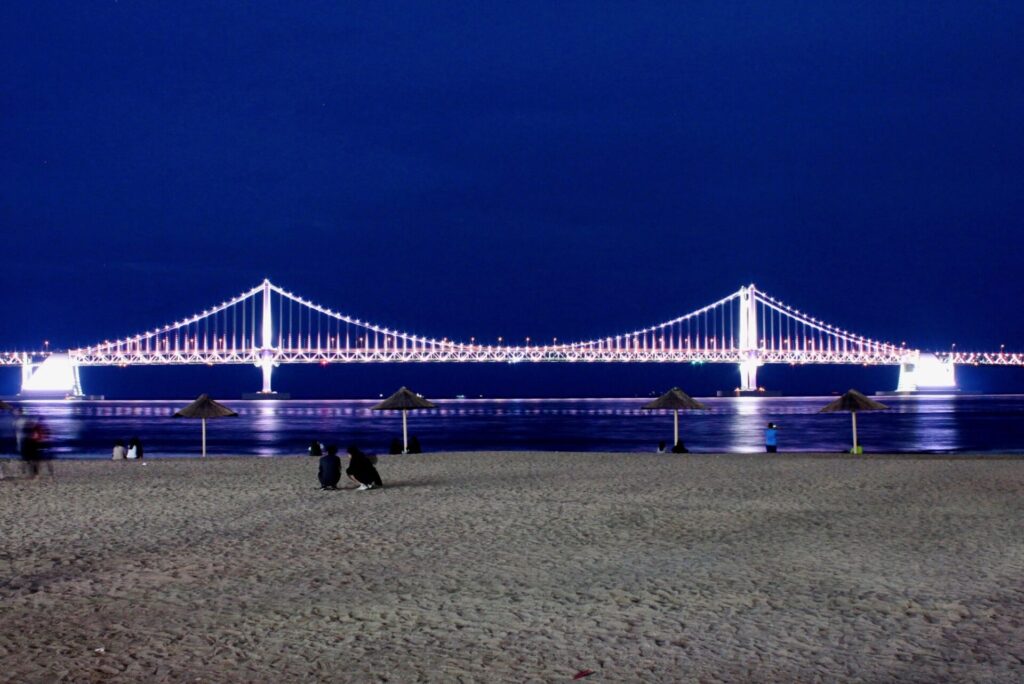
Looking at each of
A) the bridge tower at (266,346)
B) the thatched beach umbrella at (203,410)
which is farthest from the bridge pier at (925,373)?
the thatched beach umbrella at (203,410)

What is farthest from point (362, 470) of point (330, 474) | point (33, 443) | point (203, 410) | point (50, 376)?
point (50, 376)

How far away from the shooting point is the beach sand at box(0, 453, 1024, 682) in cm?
381

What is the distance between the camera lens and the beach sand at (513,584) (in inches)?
150

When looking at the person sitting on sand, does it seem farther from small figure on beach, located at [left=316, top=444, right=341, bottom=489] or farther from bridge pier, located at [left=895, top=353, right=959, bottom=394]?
bridge pier, located at [left=895, top=353, right=959, bottom=394]

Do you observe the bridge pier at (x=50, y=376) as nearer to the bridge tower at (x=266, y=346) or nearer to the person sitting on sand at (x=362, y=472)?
the bridge tower at (x=266, y=346)

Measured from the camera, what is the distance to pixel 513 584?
5.27 meters

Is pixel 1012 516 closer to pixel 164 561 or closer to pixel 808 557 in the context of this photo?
pixel 808 557

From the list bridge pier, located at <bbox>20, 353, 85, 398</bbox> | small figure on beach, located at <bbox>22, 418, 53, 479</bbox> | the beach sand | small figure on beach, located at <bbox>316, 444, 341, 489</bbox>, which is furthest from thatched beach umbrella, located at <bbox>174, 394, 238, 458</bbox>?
bridge pier, located at <bbox>20, 353, 85, 398</bbox>

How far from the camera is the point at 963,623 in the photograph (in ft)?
14.3

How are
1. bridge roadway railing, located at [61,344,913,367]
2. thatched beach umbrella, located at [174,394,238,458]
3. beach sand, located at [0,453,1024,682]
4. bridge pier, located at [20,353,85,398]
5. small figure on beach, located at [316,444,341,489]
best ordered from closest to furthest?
beach sand, located at [0,453,1024,682]
small figure on beach, located at [316,444,341,489]
thatched beach umbrella, located at [174,394,238,458]
bridge roadway railing, located at [61,344,913,367]
bridge pier, located at [20,353,85,398]

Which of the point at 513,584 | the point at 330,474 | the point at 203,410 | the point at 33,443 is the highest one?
the point at 203,410

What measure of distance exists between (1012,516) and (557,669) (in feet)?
18.5

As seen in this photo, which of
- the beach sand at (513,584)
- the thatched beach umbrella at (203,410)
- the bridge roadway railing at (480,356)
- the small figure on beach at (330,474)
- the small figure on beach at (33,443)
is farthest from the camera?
the bridge roadway railing at (480,356)

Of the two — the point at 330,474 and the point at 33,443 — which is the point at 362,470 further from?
the point at 33,443
